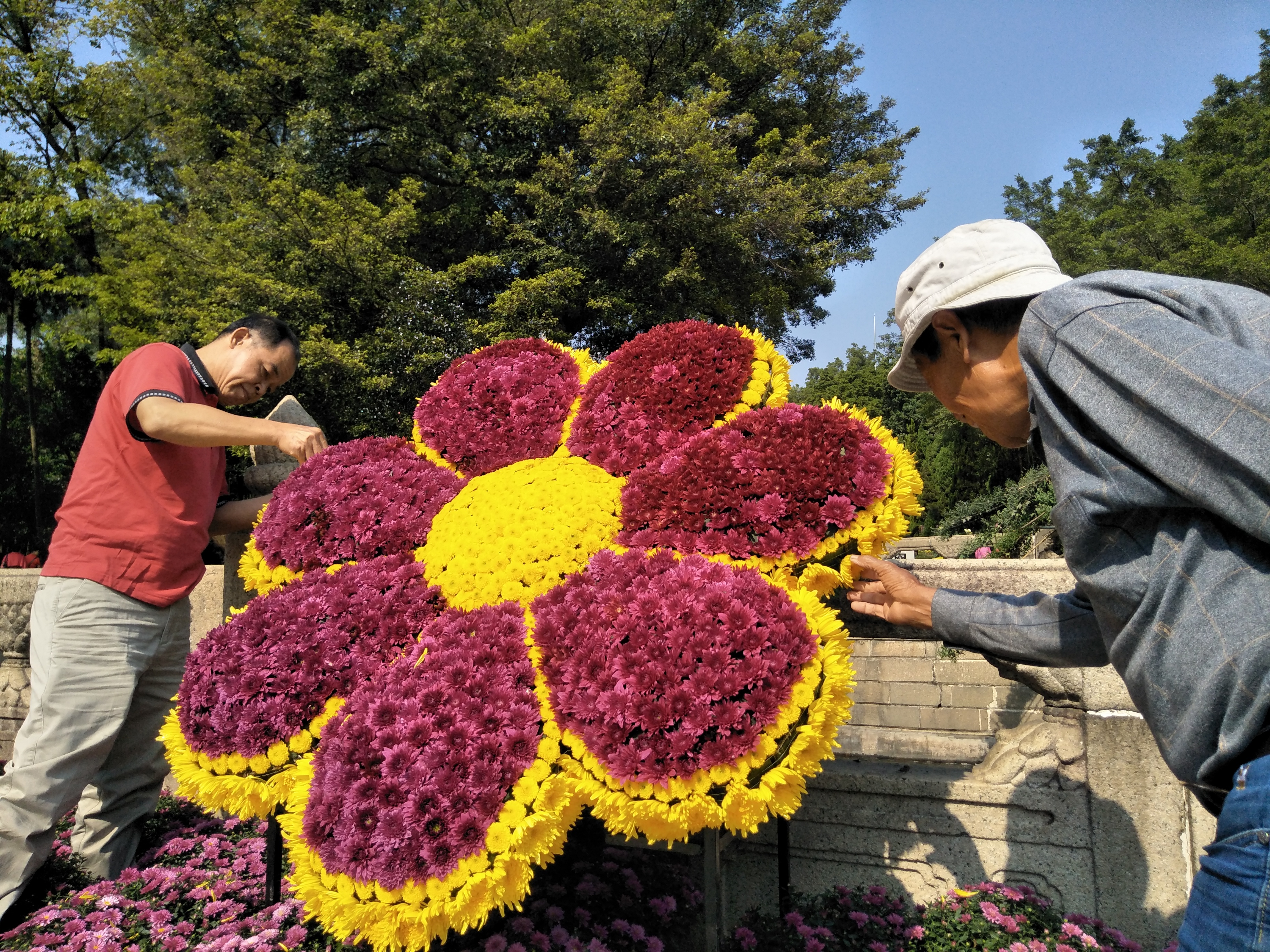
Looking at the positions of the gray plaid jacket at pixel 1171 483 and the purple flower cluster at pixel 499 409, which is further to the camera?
the purple flower cluster at pixel 499 409

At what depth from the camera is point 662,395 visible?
258 centimetres

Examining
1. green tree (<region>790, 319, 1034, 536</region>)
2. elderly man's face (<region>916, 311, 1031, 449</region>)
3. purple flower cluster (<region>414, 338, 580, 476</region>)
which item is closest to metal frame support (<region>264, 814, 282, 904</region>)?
purple flower cluster (<region>414, 338, 580, 476</region>)

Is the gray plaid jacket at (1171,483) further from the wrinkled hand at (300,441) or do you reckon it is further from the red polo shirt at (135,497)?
the red polo shirt at (135,497)

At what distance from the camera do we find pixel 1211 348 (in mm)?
976

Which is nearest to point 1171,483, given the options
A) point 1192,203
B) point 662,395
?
point 662,395

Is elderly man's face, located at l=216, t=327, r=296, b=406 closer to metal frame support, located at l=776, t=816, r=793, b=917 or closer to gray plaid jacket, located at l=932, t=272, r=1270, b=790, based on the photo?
metal frame support, located at l=776, t=816, r=793, b=917

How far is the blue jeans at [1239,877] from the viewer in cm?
95

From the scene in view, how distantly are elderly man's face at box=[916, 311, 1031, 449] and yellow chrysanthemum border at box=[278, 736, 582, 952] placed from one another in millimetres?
1131

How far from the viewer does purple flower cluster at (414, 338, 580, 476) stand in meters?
2.78

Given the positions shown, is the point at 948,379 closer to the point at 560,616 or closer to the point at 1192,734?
the point at 1192,734

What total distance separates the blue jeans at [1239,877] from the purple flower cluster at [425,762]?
47.5 inches

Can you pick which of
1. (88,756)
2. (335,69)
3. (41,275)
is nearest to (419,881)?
(88,756)

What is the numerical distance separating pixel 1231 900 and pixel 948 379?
0.86 meters

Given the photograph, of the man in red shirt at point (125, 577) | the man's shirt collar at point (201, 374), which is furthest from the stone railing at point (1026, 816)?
the man's shirt collar at point (201, 374)
